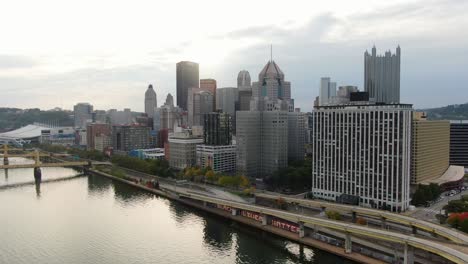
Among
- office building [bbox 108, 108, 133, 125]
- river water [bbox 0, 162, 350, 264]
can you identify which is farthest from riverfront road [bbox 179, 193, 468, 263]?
office building [bbox 108, 108, 133, 125]

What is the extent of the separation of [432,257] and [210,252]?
25.8ft

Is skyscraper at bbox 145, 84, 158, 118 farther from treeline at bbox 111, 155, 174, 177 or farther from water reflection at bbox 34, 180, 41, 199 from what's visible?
water reflection at bbox 34, 180, 41, 199

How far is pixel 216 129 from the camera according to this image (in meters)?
35.3

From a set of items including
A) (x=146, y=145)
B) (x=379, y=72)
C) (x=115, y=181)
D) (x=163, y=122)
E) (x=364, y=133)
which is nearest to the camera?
(x=364, y=133)

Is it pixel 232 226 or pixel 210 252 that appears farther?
pixel 232 226

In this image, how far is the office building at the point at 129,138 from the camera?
1948 inches

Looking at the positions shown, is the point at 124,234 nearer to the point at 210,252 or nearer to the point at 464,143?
the point at 210,252

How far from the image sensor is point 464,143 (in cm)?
3375

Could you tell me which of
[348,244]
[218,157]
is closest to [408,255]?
[348,244]

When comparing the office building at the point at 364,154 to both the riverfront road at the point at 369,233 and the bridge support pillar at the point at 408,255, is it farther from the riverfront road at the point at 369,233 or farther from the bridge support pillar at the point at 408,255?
the bridge support pillar at the point at 408,255

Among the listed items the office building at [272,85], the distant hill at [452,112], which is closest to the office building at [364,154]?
the office building at [272,85]

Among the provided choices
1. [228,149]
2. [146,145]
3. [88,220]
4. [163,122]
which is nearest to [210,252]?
[88,220]

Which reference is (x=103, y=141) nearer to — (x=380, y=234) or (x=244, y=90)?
(x=244, y=90)

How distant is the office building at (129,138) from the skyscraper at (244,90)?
699 inches
